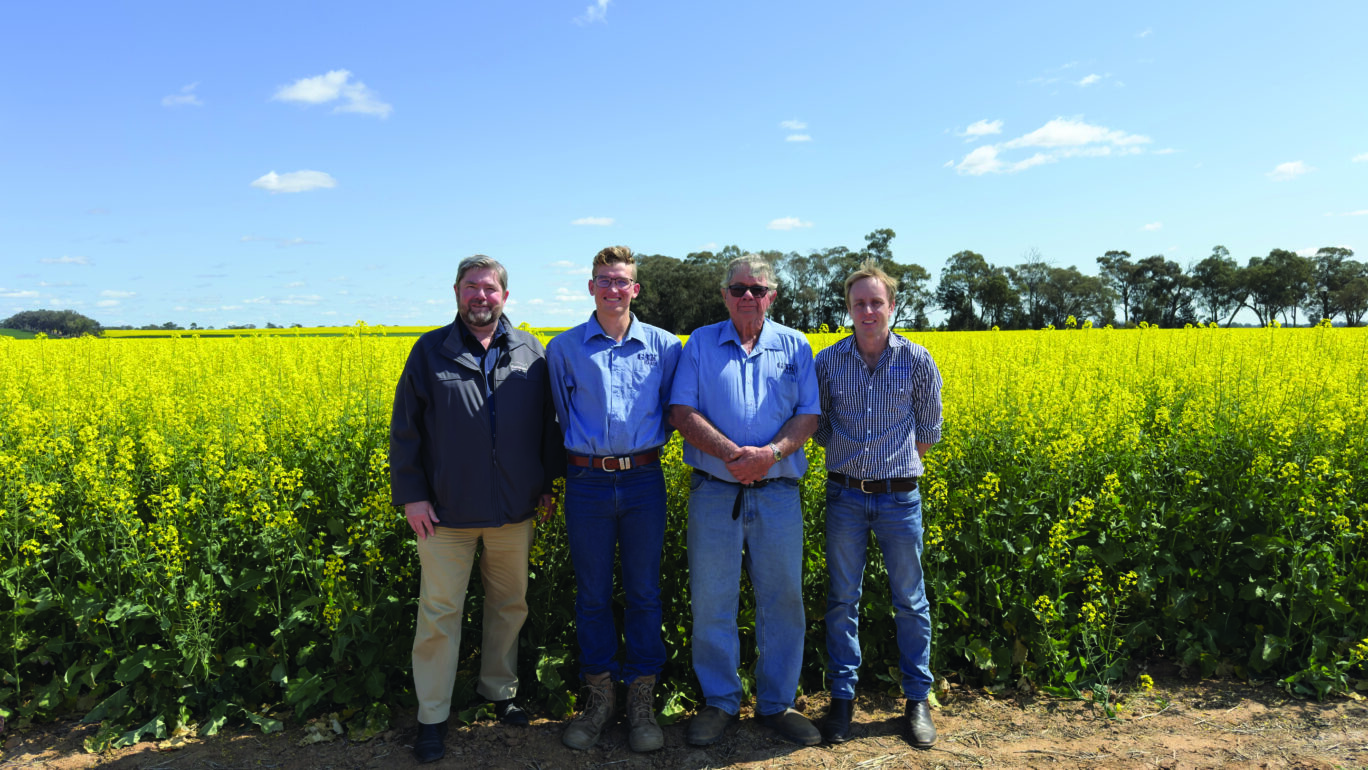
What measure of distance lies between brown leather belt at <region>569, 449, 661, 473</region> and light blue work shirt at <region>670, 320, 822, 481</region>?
0.25 metres

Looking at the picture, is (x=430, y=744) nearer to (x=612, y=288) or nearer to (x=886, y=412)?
(x=612, y=288)

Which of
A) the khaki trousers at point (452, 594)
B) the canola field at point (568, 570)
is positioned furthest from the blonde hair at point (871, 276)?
the khaki trousers at point (452, 594)

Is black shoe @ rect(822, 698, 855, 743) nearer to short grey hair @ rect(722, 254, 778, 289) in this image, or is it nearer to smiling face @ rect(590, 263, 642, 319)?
short grey hair @ rect(722, 254, 778, 289)

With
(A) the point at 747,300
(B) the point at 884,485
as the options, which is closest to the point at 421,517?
(A) the point at 747,300

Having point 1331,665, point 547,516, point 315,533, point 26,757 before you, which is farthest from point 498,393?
point 1331,665

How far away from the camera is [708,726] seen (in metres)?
3.84

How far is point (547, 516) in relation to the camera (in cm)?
402

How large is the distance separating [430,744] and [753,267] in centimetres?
298

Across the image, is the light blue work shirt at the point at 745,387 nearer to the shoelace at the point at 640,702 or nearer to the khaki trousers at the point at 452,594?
the khaki trousers at the point at 452,594

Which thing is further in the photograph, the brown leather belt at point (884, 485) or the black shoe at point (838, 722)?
the black shoe at point (838, 722)

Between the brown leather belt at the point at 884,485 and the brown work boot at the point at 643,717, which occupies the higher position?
the brown leather belt at the point at 884,485

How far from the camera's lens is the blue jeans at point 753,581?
12.2ft

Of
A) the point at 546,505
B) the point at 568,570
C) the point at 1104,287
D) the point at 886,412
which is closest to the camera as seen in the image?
the point at 886,412

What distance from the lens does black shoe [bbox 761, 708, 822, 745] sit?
152 inches
